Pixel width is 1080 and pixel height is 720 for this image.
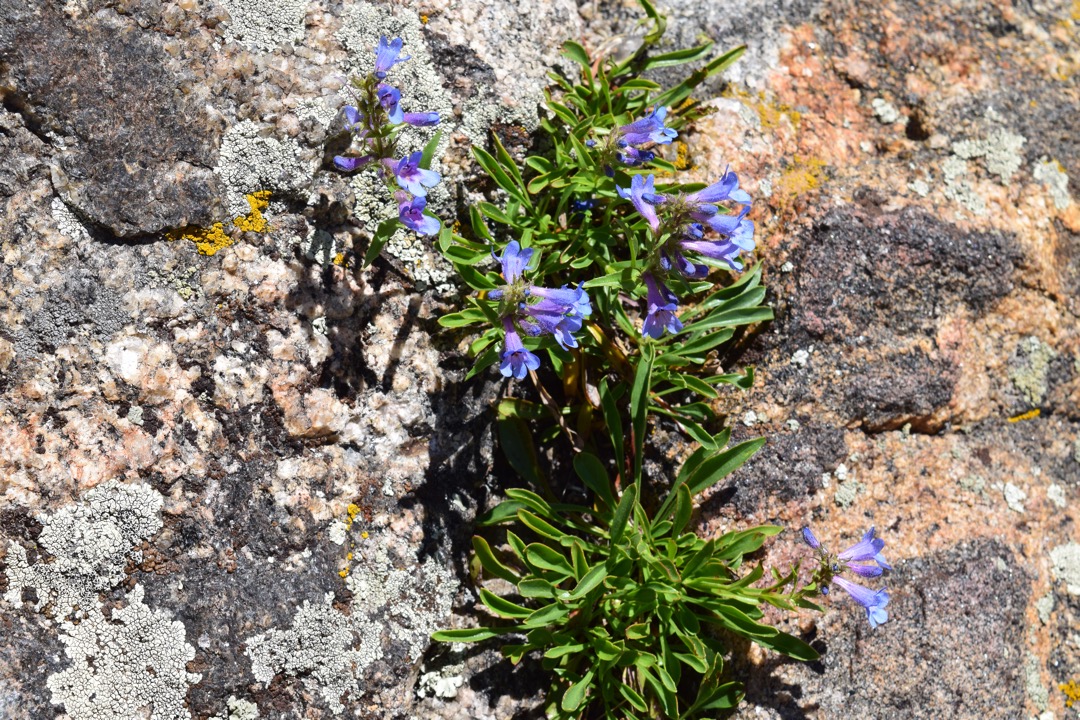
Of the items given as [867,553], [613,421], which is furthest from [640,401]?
[867,553]

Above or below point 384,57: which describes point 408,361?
below

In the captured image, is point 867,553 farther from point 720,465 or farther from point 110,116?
point 110,116

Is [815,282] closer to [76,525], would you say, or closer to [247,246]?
[247,246]

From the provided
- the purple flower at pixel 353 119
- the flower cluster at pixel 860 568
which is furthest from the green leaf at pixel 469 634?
the purple flower at pixel 353 119

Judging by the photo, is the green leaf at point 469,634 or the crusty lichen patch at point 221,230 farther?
the green leaf at point 469,634

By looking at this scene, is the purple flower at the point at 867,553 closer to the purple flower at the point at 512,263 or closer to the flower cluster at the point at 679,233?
the flower cluster at the point at 679,233

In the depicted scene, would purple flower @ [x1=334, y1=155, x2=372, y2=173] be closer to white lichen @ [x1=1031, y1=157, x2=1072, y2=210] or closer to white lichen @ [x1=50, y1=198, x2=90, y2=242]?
white lichen @ [x1=50, y1=198, x2=90, y2=242]

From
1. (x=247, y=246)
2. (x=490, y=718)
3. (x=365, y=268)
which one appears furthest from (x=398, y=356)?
(x=490, y=718)
